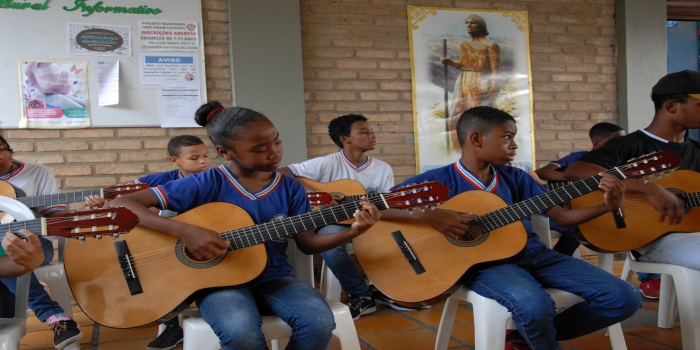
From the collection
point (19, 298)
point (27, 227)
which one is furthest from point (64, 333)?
point (27, 227)

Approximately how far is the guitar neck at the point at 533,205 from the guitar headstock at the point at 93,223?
1.31 meters

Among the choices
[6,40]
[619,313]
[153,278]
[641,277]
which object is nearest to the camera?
[153,278]

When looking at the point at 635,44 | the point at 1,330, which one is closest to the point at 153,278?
the point at 1,330

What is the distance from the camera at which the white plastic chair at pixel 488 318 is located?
2.01m

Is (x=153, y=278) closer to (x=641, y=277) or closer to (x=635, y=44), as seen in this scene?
(x=641, y=277)

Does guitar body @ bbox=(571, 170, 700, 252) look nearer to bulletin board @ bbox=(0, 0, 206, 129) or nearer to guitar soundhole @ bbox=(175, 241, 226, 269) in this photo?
guitar soundhole @ bbox=(175, 241, 226, 269)

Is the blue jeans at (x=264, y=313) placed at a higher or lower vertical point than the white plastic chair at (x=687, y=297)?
higher

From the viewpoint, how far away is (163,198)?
2.13 metres

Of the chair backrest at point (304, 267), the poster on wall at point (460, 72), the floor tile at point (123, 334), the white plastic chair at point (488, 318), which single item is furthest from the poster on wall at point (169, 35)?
the white plastic chair at point (488, 318)

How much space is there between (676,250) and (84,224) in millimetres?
2342

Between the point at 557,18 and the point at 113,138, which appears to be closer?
the point at 113,138

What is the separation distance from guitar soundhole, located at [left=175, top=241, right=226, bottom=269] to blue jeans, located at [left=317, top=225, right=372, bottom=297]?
145 cm

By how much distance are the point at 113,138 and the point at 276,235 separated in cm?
278

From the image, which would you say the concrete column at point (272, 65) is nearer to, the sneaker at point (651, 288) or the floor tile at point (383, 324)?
the floor tile at point (383, 324)
